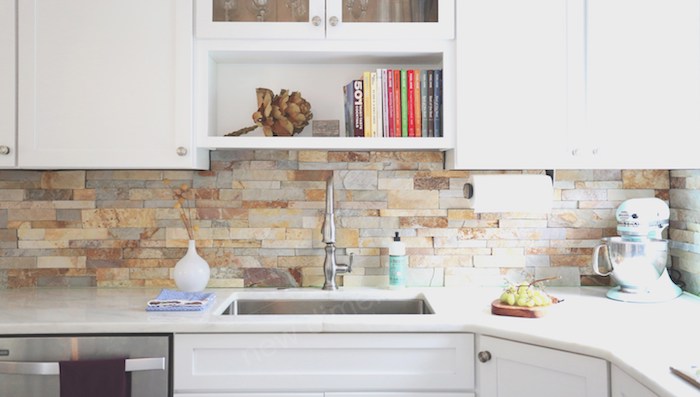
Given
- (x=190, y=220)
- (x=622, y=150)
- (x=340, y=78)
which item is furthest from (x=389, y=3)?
(x=190, y=220)

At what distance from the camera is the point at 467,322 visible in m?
2.02

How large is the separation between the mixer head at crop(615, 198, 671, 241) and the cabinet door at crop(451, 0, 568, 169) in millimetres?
387

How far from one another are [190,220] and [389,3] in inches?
45.1

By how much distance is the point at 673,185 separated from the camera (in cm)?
263

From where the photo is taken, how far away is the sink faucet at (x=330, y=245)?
2.53m

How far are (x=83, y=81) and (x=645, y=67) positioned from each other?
1960 millimetres

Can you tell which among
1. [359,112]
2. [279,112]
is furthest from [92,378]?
[359,112]

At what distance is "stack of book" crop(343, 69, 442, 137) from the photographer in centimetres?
239

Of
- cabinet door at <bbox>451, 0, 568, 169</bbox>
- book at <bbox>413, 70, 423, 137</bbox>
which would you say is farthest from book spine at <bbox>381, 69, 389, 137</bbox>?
cabinet door at <bbox>451, 0, 568, 169</bbox>

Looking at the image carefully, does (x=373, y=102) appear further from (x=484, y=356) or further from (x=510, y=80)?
(x=484, y=356)

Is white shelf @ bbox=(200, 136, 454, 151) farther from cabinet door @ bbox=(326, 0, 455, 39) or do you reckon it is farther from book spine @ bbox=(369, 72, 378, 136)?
cabinet door @ bbox=(326, 0, 455, 39)

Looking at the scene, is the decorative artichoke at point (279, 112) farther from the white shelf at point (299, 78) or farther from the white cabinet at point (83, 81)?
the white cabinet at point (83, 81)

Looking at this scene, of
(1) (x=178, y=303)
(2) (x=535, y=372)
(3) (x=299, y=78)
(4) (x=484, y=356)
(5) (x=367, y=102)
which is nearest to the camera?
(2) (x=535, y=372)

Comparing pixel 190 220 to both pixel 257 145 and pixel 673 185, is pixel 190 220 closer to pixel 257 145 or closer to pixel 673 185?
pixel 257 145
